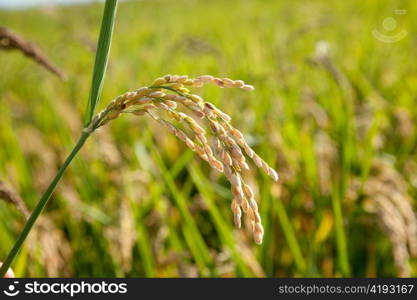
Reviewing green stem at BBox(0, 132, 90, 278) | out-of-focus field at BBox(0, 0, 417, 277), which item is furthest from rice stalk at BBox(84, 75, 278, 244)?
out-of-focus field at BBox(0, 0, 417, 277)

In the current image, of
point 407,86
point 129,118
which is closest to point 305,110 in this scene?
point 407,86

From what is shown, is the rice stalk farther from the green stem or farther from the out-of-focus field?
the out-of-focus field

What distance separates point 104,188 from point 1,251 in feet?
2.42

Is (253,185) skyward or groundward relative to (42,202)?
skyward

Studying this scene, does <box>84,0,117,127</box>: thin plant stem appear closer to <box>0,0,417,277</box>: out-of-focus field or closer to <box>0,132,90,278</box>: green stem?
<box>0,132,90,278</box>: green stem

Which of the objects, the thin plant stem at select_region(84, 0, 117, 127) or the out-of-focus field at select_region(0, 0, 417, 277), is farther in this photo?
the out-of-focus field at select_region(0, 0, 417, 277)

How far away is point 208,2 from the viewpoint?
583 inches

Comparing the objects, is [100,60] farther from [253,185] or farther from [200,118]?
[253,185]

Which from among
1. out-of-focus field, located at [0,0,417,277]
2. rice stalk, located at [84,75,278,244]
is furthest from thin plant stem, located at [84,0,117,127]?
out-of-focus field, located at [0,0,417,277]

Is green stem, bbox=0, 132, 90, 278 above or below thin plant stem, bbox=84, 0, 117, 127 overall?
below

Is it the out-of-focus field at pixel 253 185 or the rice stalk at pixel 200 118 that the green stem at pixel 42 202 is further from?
the out-of-focus field at pixel 253 185

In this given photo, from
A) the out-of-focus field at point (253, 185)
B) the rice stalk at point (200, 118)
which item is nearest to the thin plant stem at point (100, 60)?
the rice stalk at point (200, 118)

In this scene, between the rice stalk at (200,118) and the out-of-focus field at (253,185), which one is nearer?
the rice stalk at (200,118)

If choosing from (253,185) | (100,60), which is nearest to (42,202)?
(100,60)
